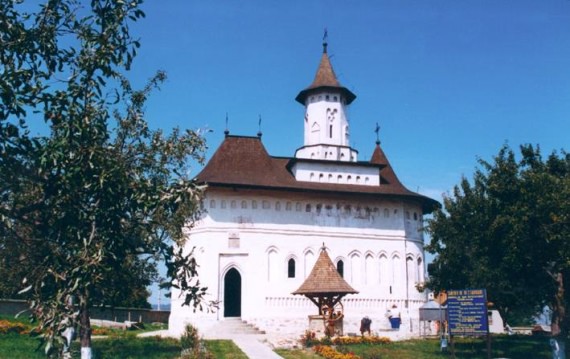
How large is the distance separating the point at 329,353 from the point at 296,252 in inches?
475

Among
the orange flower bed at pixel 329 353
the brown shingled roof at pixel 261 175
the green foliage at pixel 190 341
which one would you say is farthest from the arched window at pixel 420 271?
the green foliage at pixel 190 341

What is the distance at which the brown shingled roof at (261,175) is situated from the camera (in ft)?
103

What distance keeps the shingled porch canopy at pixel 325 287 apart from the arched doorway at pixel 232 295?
6443 mm

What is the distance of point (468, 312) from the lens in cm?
1686

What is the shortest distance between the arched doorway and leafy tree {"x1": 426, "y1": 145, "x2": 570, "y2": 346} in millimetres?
12221

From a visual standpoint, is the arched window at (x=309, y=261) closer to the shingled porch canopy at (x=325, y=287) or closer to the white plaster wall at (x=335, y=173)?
the white plaster wall at (x=335, y=173)

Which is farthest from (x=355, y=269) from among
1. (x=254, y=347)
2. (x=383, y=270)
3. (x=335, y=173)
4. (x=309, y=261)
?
(x=254, y=347)

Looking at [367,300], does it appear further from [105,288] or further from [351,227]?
[105,288]

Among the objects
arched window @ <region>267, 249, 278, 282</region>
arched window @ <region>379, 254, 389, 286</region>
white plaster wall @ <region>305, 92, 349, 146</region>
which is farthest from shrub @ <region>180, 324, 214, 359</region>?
white plaster wall @ <region>305, 92, 349, 146</region>

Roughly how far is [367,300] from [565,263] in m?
14.8

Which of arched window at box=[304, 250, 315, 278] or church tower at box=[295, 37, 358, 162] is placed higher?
church tower at box=[295, 37, 358, 162]

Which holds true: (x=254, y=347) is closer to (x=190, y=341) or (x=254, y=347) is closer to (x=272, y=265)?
(x=190, y=341)

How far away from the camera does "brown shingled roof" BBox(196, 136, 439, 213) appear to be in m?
31.3

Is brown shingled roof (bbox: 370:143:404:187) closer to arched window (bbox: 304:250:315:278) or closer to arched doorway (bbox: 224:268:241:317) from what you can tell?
arched window (bbox: 304:250:315:278)
